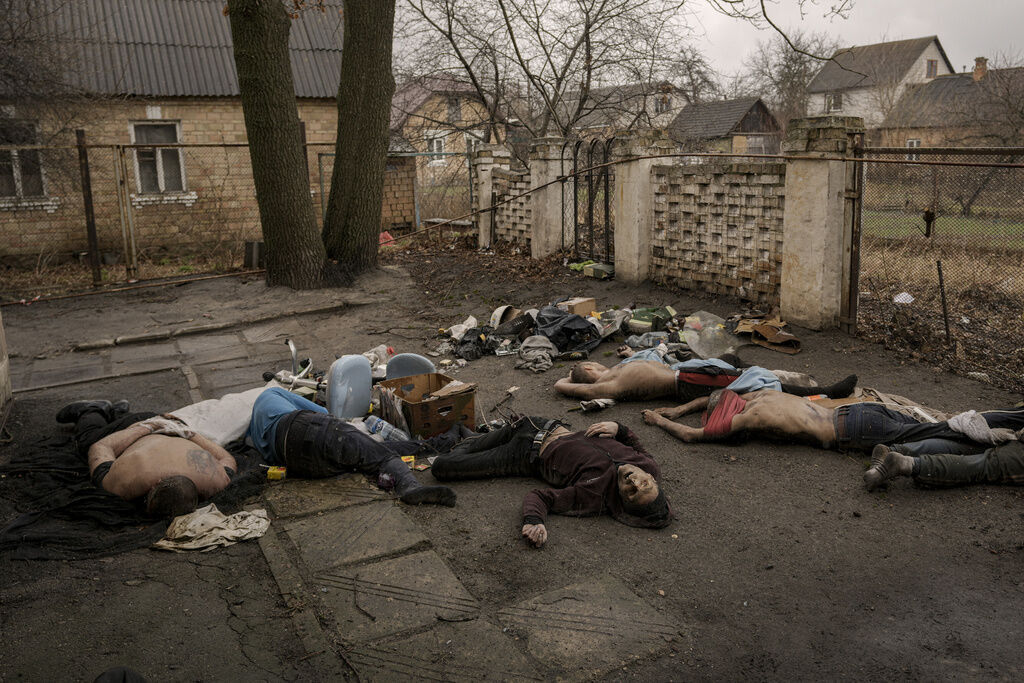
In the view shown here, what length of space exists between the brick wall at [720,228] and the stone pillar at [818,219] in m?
0.44

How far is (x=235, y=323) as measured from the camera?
1038 centimetres

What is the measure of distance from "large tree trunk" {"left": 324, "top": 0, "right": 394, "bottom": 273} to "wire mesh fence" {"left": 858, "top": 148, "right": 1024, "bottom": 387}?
7.56 metres

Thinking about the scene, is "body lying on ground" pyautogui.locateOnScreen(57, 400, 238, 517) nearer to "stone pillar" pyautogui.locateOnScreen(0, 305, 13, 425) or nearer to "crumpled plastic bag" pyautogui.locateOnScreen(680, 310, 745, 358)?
"stone pillar" pyautogui.locateOnScreen(0, 305, 13, 425)

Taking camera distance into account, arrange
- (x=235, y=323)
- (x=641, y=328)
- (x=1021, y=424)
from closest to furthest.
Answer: (x=1021, y=424) < (x=641, y=328) < (x=235, y=323)

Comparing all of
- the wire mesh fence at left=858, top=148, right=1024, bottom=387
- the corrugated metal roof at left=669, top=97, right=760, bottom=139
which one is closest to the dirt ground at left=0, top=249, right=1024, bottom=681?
the wire mesh fence at left=858, top=148, right=1024, bottom=387

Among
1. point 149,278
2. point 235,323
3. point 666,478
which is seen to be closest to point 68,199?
point 149,278

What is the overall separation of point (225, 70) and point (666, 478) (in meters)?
16.0

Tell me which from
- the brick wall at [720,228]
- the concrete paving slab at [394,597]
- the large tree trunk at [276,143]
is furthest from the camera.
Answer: the large tree trunk at [276,143]

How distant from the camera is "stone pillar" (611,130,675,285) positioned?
1048 cm

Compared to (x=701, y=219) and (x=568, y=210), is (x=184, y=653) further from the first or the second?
(x=568, y=210)

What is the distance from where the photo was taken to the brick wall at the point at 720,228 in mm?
8734

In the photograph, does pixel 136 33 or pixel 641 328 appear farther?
pixel 136 33

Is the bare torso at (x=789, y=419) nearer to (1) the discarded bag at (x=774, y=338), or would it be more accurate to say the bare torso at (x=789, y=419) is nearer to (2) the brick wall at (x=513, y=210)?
(1) the discarded bag at (x=774, y=338)

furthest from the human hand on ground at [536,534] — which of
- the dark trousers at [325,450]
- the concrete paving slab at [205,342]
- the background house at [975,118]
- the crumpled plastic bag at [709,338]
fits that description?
the background house at [975,118]
